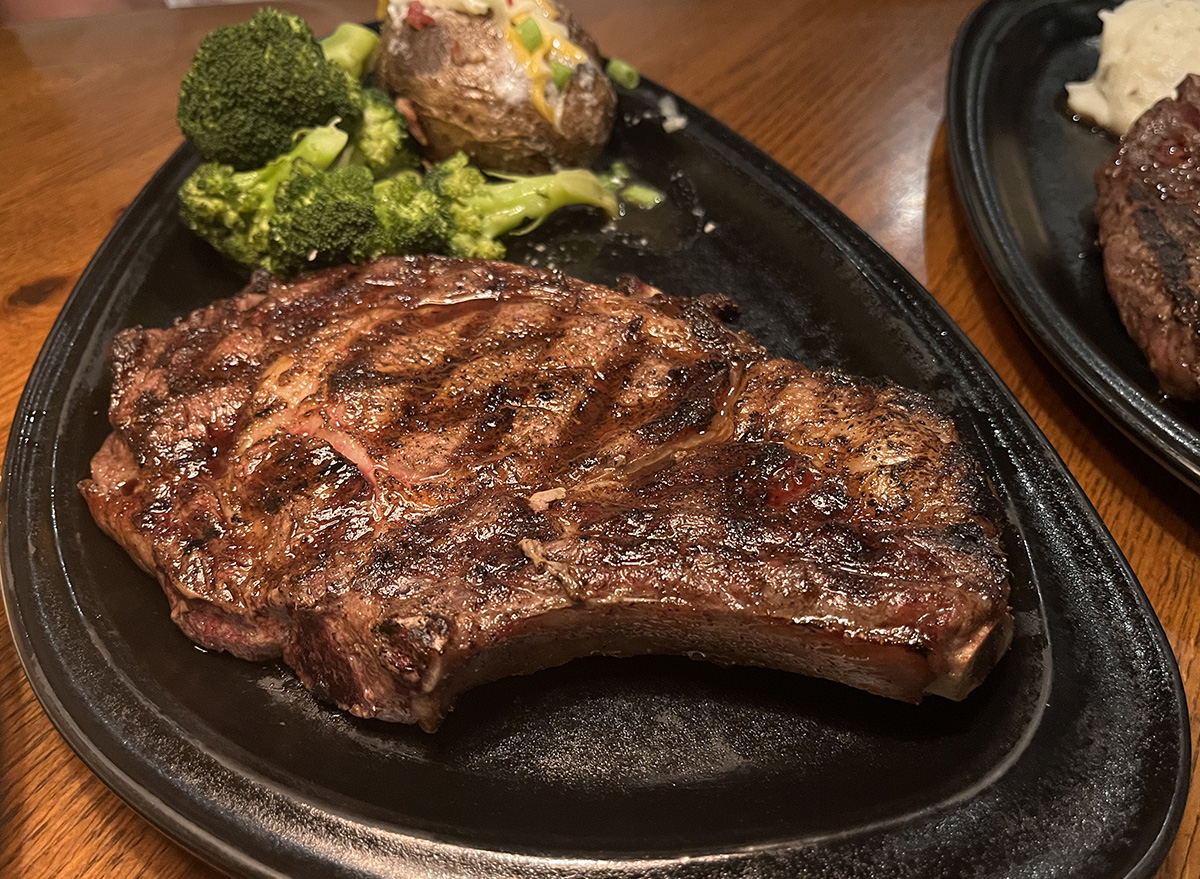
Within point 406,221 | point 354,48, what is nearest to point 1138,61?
point 406,221

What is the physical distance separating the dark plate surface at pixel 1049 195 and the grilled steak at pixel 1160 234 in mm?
102

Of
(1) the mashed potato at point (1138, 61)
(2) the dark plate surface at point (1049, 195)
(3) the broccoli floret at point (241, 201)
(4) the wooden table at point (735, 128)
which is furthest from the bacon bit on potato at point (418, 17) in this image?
(1) the mashed potato at point (1138, 61)

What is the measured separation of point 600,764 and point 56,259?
9.45 feet

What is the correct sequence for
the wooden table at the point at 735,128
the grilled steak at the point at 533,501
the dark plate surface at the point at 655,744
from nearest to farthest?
the dark plate surface at the point at 655,744
the grilled steak at the point at 533,501
the wooden table at the point at 735,128

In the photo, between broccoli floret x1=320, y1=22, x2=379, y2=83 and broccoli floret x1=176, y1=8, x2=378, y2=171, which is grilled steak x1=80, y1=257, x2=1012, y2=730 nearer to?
broccoli floret x1=176, y1=8, x2=378, y2=171

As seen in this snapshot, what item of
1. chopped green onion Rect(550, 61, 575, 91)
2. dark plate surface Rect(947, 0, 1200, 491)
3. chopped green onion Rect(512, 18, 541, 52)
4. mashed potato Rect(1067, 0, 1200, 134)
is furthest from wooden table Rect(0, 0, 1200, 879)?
chopped green onion Rect(512, 18, 541, 52)

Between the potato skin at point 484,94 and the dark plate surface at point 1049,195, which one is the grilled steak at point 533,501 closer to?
the dark plate surface at point 1049,195

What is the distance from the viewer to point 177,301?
2850 mm

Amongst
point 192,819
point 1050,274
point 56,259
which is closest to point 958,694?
point 192,819

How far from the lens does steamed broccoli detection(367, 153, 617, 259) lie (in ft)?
9.39

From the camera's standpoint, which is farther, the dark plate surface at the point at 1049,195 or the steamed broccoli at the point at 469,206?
the steamed broccoli at the point at 469,206

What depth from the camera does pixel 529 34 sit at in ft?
10.3

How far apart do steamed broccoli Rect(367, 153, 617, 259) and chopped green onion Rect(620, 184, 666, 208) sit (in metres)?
0.07

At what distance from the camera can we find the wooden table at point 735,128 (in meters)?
1.90
